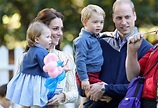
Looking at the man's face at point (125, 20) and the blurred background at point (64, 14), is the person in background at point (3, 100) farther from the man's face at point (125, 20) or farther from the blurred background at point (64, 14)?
the blurred background at point (64, 14)

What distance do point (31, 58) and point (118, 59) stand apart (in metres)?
0.79

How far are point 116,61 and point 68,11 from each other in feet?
21.4

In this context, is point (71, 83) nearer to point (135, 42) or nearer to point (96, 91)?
point (96, 91)

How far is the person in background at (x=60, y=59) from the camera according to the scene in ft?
21.4

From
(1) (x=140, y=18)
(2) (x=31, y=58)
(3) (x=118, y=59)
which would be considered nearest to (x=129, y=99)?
(3) (x=118, y=59)

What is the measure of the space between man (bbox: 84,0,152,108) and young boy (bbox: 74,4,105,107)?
7 centimetres

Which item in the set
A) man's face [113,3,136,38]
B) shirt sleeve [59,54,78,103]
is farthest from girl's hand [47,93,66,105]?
man's face [113,3,136,38]

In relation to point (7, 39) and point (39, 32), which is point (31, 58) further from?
point (7, 39)

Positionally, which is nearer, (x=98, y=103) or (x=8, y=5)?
Result: (x=98, y=103)

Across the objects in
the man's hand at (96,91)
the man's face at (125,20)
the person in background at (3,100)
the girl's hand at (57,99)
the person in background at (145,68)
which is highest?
the man's face at (125,20)

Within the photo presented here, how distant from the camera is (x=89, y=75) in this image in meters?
6.45

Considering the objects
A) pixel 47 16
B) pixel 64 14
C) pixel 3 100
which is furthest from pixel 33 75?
pixel 64 14

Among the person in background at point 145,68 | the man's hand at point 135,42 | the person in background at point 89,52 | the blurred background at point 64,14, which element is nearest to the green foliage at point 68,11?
the blurred background at point 64,14

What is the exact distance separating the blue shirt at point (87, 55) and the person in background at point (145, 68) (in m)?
0.46
